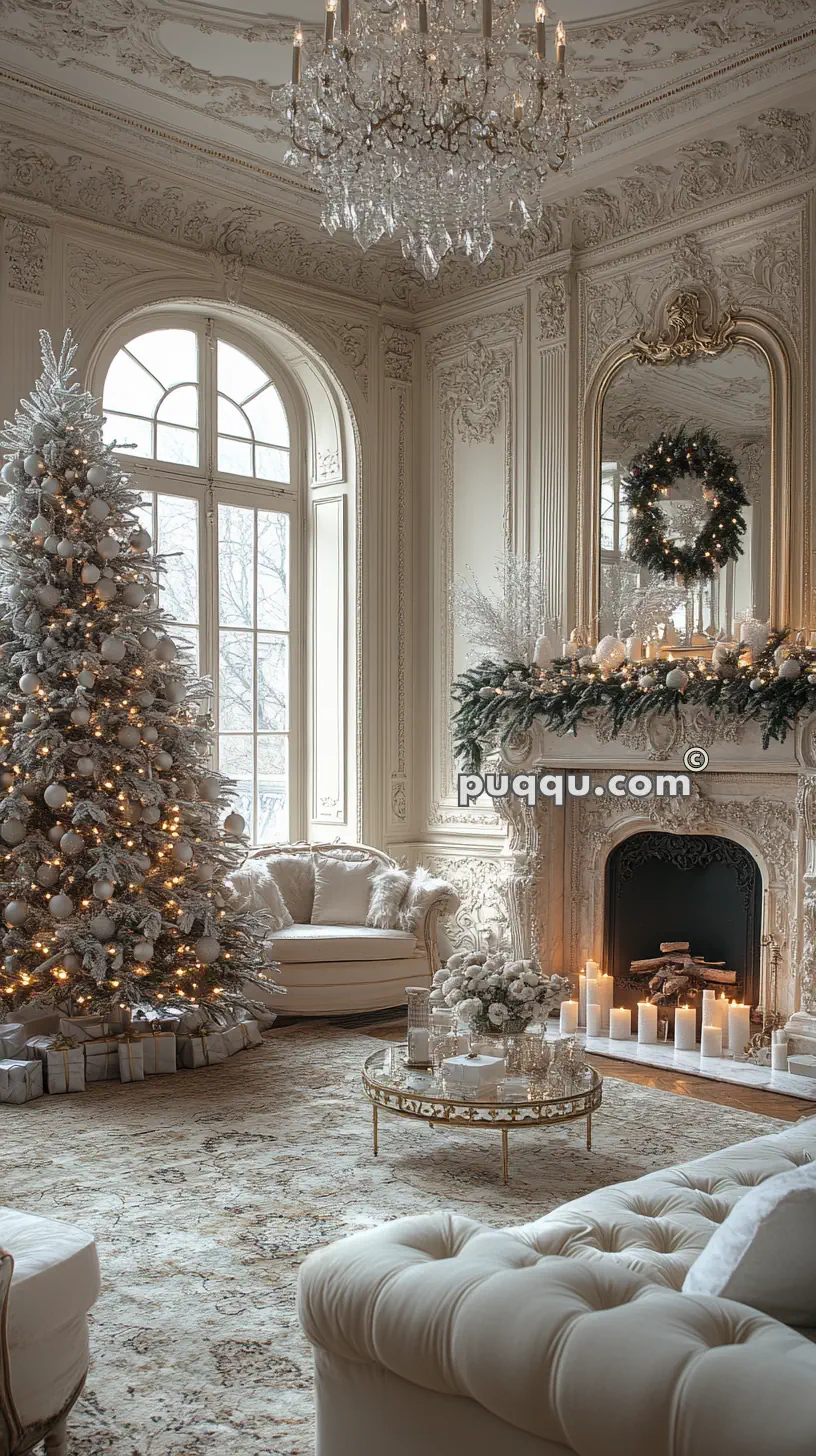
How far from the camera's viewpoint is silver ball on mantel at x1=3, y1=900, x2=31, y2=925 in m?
5.05

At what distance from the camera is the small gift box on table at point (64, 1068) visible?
5.00 meters

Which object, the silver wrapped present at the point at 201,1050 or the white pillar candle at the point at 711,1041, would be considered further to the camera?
the white pillar candle at the point at 711,1041

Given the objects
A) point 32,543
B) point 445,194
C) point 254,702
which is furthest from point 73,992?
point 445,194

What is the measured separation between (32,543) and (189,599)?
6.26 ft

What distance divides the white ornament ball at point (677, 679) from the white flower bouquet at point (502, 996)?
2.05m

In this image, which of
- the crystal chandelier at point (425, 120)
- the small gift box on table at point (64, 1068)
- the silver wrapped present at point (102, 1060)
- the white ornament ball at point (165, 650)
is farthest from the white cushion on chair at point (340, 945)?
the crystal chandelier at point (425, 120)

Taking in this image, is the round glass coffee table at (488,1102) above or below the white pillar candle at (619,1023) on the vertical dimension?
above

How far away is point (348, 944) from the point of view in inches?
247

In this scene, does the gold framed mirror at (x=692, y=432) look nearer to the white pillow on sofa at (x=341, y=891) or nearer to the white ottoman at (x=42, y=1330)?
the white pillow on sofa at (x=341, y=891)

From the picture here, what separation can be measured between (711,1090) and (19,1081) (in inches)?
117

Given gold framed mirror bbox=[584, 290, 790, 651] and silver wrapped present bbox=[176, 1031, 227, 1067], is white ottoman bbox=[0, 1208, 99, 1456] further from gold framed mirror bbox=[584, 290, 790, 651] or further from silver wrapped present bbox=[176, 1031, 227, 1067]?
gold framed mirror bbox=[584, 290, 790, 651]

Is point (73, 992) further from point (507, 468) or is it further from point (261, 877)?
point (507, 468)

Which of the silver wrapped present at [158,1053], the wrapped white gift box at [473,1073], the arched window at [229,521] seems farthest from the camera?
the arched window at [229,521]

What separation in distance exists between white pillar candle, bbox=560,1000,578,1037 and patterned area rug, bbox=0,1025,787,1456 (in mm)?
843
